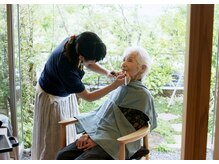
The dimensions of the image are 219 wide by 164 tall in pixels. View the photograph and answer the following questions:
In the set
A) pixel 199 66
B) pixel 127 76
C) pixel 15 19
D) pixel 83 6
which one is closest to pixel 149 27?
pixel 83 6

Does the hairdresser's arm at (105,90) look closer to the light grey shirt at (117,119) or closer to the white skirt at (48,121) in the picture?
the light grey shirt at (117,119)

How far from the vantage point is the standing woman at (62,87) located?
172 centimetres

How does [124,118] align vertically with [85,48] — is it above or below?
below

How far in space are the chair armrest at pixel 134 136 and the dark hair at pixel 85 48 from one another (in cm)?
50

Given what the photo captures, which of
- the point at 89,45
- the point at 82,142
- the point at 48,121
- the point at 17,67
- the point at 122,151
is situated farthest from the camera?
the point at 17,67

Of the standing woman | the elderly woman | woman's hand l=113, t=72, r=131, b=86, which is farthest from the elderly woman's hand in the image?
woman's hand l=113, t=72, r=131, b=86

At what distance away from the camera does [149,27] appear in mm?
2686

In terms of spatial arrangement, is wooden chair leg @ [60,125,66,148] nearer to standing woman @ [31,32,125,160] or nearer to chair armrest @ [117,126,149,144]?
standing woman @ [31,32,125,160]

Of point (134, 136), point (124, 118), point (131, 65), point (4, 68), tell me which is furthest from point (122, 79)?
point (4, 68)

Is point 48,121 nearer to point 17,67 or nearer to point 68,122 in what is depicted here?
point 68,122

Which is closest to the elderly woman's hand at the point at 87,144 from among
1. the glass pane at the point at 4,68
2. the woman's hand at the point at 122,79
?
the woman's hand at the point at 122,79

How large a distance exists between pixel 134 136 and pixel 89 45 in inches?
23.3

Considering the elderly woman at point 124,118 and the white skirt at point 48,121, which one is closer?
the elderly woman at point 124,118

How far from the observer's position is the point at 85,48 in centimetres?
169
